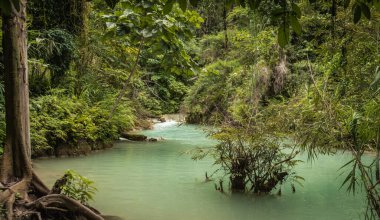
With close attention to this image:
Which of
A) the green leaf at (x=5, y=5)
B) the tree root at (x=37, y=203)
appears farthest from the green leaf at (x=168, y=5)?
the tree root at (x=37, y=203)

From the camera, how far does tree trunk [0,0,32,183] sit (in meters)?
3.83

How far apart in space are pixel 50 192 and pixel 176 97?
22683mm

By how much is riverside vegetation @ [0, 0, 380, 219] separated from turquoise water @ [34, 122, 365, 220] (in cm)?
34

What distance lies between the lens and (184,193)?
6.14 m

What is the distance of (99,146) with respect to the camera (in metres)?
10.9

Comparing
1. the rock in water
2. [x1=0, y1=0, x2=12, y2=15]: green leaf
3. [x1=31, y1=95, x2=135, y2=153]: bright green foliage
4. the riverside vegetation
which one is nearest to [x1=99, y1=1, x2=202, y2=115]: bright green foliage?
the riverside vegetation

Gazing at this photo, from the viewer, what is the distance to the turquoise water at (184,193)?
514 centimetres

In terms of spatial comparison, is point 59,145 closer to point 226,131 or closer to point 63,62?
point 63,62

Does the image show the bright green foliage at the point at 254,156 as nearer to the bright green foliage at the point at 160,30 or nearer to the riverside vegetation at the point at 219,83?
the riverside vegetation at the point at 219,83

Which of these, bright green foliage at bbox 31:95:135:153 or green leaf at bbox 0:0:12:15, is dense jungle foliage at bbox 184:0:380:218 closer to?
green leaf at bbox 0:0:12:15

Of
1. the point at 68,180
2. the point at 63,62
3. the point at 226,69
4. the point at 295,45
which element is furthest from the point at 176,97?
the point at 68,180

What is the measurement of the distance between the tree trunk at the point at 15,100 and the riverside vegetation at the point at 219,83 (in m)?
0.01

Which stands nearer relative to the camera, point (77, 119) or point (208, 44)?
point (77, 119)

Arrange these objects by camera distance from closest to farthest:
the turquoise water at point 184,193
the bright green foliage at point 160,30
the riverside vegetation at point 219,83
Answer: the bright green foliage at point 160,30, the riverside vegetation at point 219,83, the turquoise water at point 184,193
